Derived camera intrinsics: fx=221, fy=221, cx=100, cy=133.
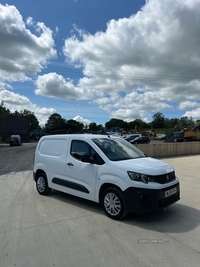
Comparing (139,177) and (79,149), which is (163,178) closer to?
(139,177)

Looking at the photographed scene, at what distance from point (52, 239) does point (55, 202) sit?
212 centimetres

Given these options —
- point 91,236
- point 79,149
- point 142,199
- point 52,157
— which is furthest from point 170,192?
point 52,157

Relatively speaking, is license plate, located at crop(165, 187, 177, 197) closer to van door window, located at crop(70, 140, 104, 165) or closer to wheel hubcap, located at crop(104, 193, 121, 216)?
wheel hubcap, located at crop(104, 193, 121, 216)

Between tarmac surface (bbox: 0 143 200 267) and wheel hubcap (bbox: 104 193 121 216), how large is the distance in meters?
0.18

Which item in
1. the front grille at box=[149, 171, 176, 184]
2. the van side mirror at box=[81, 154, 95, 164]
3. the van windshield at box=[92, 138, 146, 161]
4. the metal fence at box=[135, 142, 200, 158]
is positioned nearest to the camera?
the front grille at box=[149, 171, 176, 184]

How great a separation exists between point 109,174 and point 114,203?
0.60m

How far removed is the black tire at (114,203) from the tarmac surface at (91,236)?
5.8 inches

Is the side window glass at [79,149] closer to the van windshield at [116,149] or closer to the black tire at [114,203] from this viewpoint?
the van windshield at [116,149]

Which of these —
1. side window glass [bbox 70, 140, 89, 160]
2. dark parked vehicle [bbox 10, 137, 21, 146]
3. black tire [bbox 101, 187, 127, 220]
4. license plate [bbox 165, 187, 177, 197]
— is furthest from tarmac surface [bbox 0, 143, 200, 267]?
dark parked vehicle [bbox 10, 137, 21, 146]

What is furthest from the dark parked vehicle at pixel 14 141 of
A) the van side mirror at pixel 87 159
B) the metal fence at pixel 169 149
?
the van side mirror at pixel 87 159

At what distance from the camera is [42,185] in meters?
6.61

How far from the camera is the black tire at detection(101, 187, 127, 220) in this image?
4430 millimetres

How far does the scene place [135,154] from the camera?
18.2 ft

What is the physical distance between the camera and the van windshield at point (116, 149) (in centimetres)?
511
